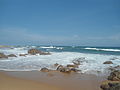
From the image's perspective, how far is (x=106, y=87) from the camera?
5242mm

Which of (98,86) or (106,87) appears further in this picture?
(98,86)

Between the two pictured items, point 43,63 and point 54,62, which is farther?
point 54,62

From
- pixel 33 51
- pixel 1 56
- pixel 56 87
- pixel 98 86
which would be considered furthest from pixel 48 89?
pixel 33 51

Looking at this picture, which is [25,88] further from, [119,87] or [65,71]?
[65,71]

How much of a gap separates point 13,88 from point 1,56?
12228mm

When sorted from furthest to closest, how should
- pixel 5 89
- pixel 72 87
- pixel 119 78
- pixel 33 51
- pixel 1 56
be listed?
1. pixel 33 51
2. pixel 1 56
3. pixel 119 78
4. pixel 72 87
5. pixel 5 89

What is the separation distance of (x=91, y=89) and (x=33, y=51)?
19.0 metres

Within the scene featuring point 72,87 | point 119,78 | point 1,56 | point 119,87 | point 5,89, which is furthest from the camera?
point 1,56

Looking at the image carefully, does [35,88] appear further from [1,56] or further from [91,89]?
[1,56]

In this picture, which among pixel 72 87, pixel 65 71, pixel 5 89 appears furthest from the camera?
pixel 65 71

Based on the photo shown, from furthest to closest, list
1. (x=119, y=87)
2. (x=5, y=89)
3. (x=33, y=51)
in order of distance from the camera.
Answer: (x=33, y=51), (x=5, y=89), (x=119, y=87)

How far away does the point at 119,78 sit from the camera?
6574 mm

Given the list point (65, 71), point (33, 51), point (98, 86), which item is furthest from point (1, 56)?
point (98, 86)

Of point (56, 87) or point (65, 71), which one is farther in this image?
point (65, 71)
